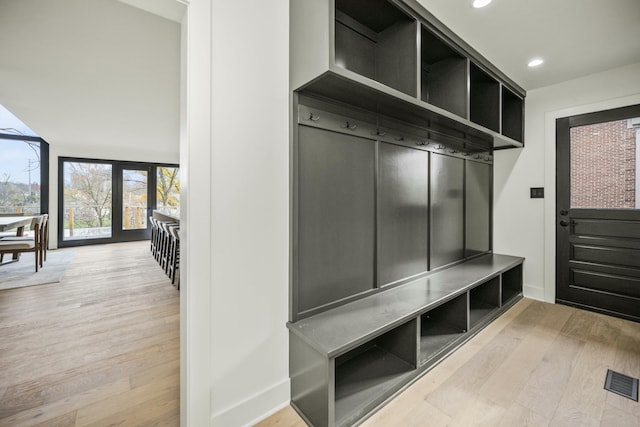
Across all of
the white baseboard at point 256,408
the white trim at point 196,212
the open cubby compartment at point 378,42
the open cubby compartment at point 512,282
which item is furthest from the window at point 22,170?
the open cubby compartment at point 512,282

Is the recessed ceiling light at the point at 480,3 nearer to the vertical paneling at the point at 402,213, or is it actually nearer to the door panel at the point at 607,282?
the vertical paneling at the point at 402,213

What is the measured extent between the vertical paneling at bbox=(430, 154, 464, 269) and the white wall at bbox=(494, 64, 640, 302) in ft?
3.10

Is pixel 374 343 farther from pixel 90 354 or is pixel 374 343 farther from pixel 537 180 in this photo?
pixel 537 180

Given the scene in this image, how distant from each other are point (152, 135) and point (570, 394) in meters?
7.24

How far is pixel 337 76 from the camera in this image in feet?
4.43

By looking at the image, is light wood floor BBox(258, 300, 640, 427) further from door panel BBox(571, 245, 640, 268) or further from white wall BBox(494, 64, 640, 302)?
white wall BBox(494, 64, 640, 302)

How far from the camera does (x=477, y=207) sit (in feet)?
10.5

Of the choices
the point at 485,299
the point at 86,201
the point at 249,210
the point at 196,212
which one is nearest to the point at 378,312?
the point at 249,210

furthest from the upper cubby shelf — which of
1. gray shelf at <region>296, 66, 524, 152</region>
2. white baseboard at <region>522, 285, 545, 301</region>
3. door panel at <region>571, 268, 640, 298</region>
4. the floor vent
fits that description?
the floor vent

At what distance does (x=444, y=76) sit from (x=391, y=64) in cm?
79

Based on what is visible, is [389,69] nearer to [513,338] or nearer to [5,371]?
[513,338]

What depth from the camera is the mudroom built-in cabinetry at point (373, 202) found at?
146 centimetres

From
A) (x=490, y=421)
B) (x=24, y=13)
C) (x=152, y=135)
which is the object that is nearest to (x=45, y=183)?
(x=152, y=135)

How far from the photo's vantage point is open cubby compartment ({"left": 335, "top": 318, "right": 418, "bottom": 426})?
1.50 metres
